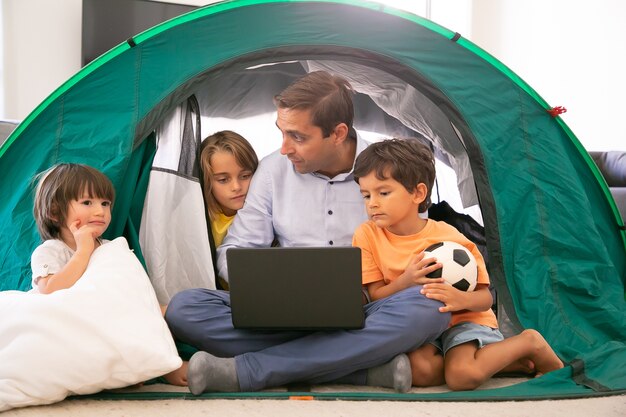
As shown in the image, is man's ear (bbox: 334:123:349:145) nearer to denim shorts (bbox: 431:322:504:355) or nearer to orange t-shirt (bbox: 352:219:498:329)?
orange t-shirt (bbox: 352:219:498:329)

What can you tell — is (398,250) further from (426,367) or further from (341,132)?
(341,132)

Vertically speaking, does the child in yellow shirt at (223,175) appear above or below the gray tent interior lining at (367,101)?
below

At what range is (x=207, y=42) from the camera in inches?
76.5

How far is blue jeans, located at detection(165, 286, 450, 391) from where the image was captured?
1.61 metres

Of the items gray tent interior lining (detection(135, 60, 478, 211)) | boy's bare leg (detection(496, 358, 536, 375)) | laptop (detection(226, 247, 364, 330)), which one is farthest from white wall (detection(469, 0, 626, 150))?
laptop (detection(226, 247, 364, 330))

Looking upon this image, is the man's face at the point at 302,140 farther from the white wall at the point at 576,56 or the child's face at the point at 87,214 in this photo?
the white wall at the point at 576,56

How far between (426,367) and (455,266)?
252mm

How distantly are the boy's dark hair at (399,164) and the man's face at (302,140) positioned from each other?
0.57 ft

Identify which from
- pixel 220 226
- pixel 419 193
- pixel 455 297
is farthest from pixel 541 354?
pixel 220 226

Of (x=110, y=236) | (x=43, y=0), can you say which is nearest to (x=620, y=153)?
(x=110, y=236)

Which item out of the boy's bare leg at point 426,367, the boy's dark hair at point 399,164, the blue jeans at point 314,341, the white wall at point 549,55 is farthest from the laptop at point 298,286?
the white wall at point 549,55

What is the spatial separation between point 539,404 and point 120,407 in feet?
2.92

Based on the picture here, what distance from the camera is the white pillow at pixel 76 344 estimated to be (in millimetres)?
1453

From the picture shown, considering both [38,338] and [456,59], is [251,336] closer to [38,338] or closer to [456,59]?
[38,338]
